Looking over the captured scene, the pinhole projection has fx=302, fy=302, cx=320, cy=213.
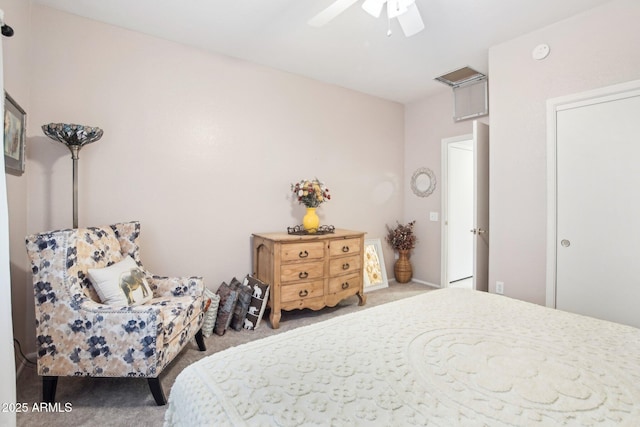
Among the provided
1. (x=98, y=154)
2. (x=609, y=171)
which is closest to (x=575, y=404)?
(x=609, y=171)

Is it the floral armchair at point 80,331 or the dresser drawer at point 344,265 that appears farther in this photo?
the dresser drawer at point 344,265

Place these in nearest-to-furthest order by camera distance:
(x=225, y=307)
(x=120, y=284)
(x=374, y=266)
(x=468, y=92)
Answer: (x=120, y=284), (x=225, y=307), (x=468, y=92), (x=374, y=266)

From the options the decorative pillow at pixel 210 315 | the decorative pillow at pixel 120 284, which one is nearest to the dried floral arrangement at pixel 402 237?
the decorative pillow at pixel 210 315

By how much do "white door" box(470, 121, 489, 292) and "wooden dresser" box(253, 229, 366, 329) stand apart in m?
1.18

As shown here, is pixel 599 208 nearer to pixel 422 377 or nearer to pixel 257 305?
pixel 422 377

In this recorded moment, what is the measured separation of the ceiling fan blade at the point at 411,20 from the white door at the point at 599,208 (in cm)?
154

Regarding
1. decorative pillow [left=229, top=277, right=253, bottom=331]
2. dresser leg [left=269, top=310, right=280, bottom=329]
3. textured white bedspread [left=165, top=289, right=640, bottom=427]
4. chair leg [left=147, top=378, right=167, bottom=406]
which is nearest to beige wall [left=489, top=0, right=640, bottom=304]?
textured white bedspread [left=165, top=289, right=640, bottom=427]

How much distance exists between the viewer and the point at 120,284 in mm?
1929

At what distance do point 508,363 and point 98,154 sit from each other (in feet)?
10.1

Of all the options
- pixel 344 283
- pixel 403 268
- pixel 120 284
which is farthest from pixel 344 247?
pixel 120 284

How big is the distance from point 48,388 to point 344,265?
245 cm

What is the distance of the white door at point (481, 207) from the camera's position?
3.04m

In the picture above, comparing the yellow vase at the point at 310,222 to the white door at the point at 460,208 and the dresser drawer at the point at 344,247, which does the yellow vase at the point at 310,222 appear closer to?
the dresser drawer at the point at 344,247

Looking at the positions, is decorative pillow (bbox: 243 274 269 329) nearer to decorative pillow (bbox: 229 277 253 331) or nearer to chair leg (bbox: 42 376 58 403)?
decorative pillow (bbox: 229 277 253 331)
